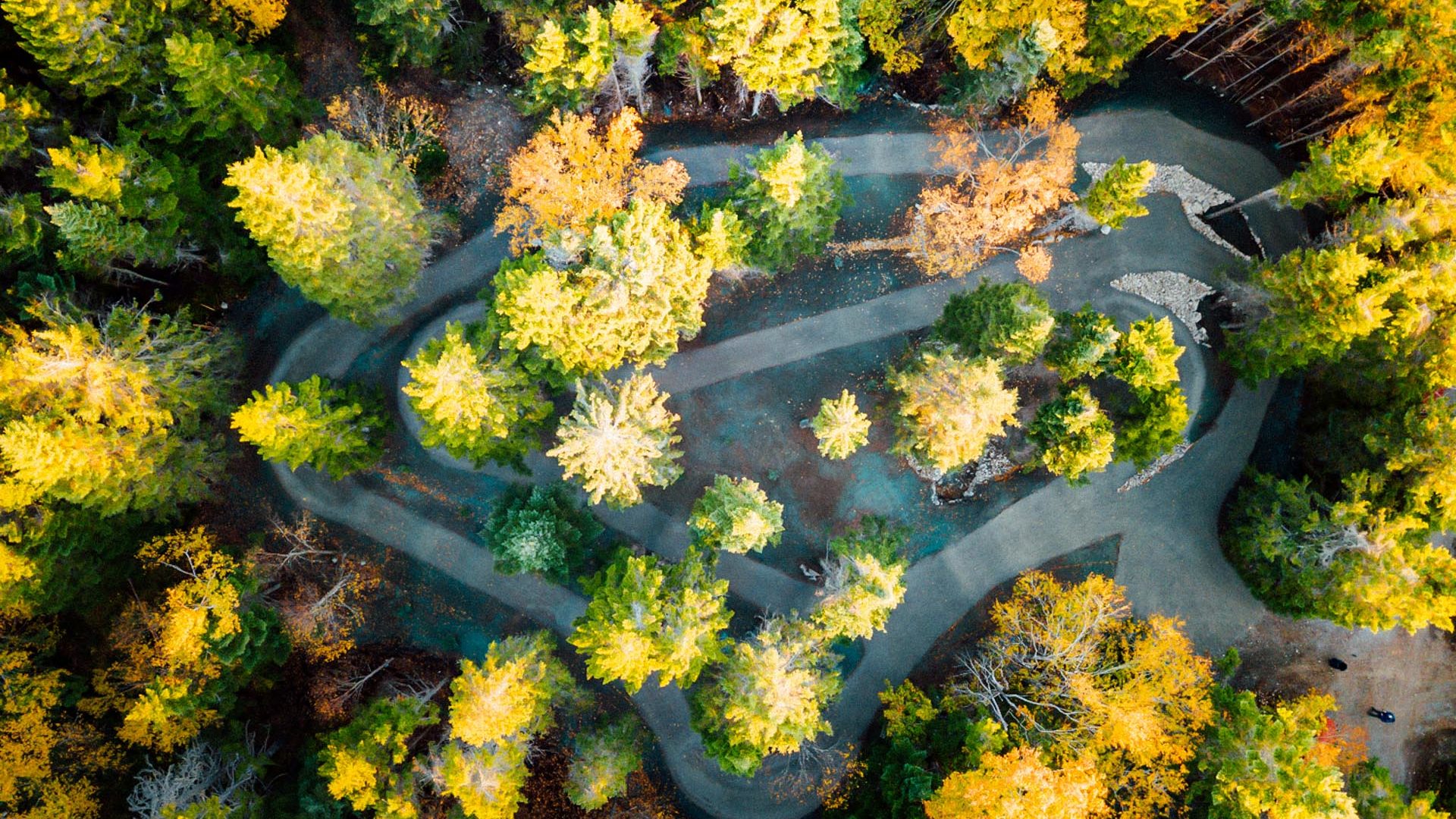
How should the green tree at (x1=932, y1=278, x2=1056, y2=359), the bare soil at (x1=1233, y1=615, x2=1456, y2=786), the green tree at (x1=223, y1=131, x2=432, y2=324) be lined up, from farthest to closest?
the bare soil at (x1=1233, y1=615, x2=1456, y2=786) → the green tree at (x1=932, y1=278, x2=1056, y2=359) → the green tree at (x1=223, y1=131, x2=432, y2=324)

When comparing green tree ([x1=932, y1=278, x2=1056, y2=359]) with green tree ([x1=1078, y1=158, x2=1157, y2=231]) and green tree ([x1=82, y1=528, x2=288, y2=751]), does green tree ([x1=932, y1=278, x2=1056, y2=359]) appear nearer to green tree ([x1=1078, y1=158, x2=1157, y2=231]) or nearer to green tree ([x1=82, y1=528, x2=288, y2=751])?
green tree ([x1=1078, y1=158, x2=1157, y2=231])

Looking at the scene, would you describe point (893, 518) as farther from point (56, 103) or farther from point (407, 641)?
point (56, 103)

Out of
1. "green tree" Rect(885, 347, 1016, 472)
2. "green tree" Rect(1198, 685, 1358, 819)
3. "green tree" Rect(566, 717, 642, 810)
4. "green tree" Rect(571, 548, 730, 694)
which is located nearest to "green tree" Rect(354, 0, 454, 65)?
"green tree" Rect(571, 548, 730, 694)

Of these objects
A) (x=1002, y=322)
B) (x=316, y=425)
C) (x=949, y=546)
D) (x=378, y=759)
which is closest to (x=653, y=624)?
(x=378, y=759)

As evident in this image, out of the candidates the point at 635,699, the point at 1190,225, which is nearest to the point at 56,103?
the point at 635,699

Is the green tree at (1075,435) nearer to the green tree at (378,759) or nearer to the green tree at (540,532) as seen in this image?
the green tree at (540,532)

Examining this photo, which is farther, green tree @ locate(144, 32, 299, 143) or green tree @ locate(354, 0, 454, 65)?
green tree @ locate(354, 0, 454, 65)
